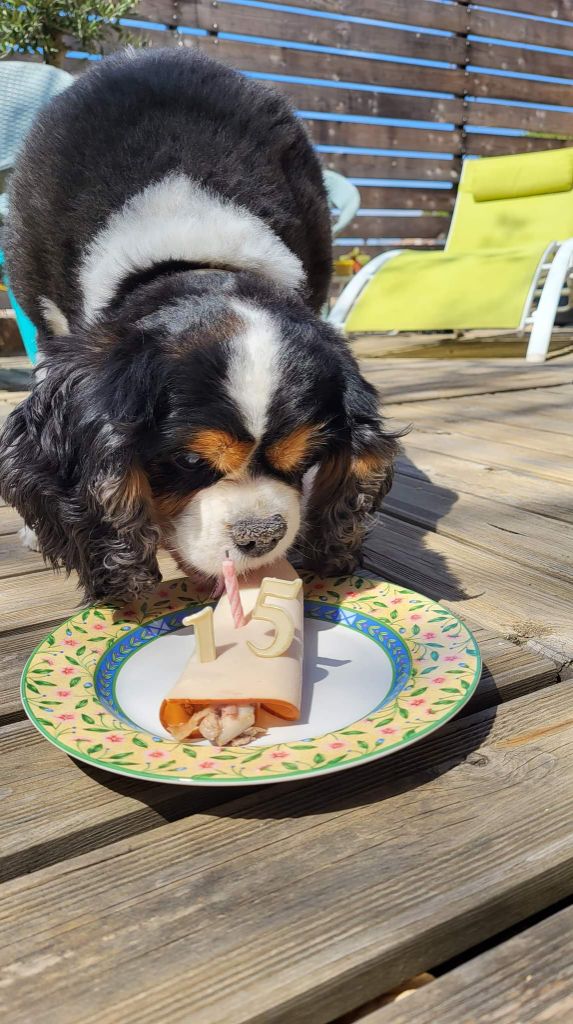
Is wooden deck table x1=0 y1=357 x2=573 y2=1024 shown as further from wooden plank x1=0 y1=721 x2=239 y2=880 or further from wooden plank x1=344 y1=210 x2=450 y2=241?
wooden plank x1=344 y1=210 x2=450 y2=241

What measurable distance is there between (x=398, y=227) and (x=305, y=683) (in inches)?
339

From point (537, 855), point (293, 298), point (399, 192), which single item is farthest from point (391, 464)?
point (399, 192)

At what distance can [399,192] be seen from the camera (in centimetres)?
900

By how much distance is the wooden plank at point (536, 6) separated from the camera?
31.5 feet

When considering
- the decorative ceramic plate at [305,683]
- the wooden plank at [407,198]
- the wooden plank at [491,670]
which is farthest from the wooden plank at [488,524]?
the wooden plank at [407,198]

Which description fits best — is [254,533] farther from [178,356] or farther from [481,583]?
[481,583]

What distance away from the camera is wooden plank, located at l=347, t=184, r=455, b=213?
8.76m

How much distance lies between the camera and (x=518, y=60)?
32.2 ft

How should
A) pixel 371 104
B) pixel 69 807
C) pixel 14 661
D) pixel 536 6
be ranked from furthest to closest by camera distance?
1. pixel 536 6
2. pixel 371 104
3. pixel 14 661
4. pixel 69 807

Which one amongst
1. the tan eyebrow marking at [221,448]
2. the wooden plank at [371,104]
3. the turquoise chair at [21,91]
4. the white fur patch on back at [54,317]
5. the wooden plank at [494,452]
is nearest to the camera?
the tan eyebrow marking at [221,448]

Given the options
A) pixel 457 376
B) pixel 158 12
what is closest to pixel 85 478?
pixel 457 376

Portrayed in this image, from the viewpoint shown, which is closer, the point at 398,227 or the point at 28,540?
the point at 28,540

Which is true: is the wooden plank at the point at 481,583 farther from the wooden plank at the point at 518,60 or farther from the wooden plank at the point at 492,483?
the wooden plank at the point at 518,60

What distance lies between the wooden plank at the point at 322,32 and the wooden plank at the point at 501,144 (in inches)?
34.4
